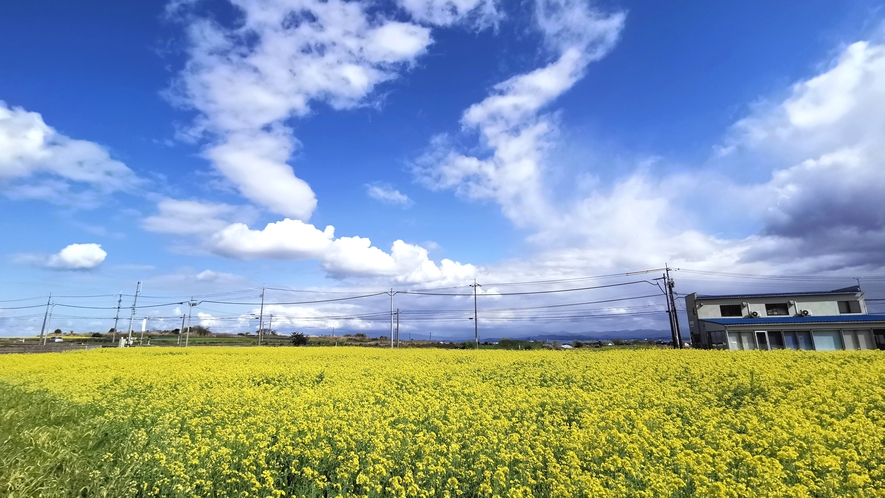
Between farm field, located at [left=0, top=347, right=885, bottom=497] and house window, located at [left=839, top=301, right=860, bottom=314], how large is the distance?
3993 centimetres

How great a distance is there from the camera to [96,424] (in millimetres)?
8836

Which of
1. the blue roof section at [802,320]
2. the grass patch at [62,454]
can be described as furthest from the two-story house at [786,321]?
the grass patch at [62,454]

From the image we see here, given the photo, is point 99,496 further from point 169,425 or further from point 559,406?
point 559,406

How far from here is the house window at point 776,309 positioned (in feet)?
138

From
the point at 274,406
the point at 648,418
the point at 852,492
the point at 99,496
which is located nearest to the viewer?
the point at 852,492

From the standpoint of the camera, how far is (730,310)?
43.6 meters

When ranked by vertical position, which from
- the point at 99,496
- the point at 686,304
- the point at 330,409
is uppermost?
the point at 686,304

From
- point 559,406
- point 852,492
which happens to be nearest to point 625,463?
Result: point 852,492

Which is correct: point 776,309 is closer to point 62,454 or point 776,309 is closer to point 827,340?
point 827,340

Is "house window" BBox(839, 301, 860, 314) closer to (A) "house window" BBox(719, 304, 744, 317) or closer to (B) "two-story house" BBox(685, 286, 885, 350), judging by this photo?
(B) "two-story house" BBox(685, 286, 885, 350)

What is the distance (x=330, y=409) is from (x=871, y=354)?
25620 millimetres

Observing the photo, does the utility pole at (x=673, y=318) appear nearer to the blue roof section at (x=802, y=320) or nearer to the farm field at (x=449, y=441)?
the blue roof section at (x=802, y=320)

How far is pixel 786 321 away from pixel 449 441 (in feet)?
146

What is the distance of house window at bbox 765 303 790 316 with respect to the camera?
4209 cm
